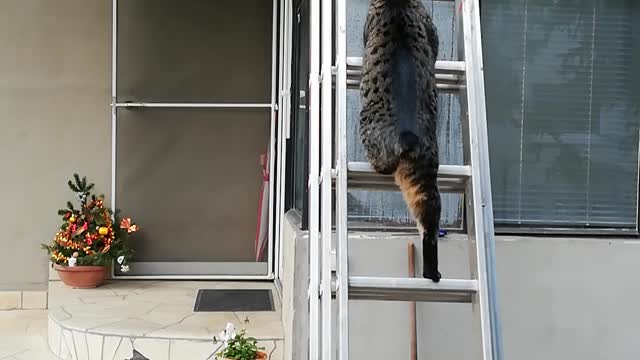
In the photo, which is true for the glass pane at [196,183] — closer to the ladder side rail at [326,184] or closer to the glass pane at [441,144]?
the glass pane at [441,144]

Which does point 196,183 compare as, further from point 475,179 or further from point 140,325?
point 475,179

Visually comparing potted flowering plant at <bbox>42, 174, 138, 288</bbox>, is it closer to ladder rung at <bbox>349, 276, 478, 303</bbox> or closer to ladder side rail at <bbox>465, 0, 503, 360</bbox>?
ladder rung at <bbox>349, 276, 478, 303</bbox>

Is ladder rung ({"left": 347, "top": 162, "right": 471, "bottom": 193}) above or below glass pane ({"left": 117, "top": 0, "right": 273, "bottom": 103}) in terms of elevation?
below

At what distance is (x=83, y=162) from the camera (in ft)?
15.5

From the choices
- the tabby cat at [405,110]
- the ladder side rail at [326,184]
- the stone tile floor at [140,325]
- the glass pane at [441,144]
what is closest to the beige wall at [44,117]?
the stone tile floor at [140,325]

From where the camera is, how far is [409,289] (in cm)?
208

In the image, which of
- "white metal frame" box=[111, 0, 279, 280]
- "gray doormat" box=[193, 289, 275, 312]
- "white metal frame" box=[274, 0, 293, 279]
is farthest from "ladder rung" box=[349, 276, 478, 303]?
"white metal frame" box=[111, 0, 279, 280]

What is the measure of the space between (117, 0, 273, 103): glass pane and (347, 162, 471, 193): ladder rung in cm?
265

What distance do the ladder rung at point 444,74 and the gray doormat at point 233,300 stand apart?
201 cm

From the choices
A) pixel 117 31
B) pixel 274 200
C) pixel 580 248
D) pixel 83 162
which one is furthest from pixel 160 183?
pixel 580 248

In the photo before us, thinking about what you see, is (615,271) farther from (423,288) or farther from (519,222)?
(423,288)

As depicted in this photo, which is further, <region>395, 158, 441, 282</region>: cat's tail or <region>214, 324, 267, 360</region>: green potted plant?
<region>214, 324, 267, 360</region>: green potted plant

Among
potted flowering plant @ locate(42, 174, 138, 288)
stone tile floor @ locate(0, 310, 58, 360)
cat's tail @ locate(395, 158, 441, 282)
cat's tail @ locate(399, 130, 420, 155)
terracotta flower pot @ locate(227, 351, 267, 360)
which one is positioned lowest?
stone tile floor @ locate(0, 310, 58, 360)

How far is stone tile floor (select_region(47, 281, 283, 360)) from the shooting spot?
3330 mm
